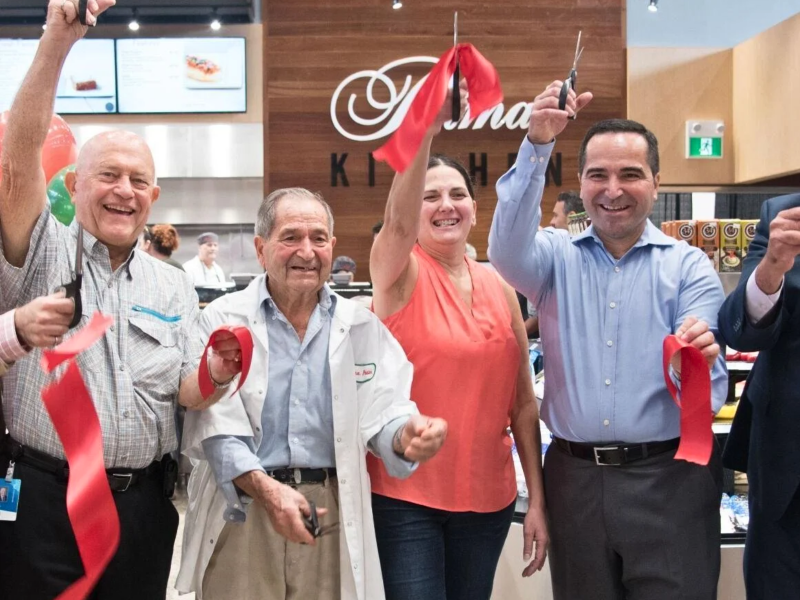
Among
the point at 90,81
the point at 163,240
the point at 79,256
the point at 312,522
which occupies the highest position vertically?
the point at 90,81

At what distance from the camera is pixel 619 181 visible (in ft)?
7.20

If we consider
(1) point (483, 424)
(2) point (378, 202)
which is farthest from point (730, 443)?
(2) point (378, 202)

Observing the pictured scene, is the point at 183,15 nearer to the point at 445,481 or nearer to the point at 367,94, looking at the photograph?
the point at 367,94

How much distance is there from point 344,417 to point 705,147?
6.96m

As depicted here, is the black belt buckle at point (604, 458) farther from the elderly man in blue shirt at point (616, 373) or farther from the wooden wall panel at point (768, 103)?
the wooden wall panel at point (768, 103)

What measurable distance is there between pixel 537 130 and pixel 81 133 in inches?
360

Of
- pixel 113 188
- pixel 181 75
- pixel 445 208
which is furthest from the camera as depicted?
pixel 181 75

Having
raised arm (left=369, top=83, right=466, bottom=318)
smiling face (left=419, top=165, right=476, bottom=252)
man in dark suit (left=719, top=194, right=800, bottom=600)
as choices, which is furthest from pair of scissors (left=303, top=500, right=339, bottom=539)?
man in dark suit (left=719, top=194, right=800, bottom=600)

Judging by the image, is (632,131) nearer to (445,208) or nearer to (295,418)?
(445,208)

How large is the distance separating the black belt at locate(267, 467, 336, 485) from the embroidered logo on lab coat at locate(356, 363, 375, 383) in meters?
0.24

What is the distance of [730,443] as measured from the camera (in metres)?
2.43

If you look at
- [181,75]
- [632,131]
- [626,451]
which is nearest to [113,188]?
[632,131]

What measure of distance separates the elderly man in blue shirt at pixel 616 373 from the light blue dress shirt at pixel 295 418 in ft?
1.65

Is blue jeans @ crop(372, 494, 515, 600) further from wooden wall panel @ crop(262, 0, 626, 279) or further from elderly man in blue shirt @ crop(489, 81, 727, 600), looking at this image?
wooden wall panel @ crop(262, 0, 626, 279)
